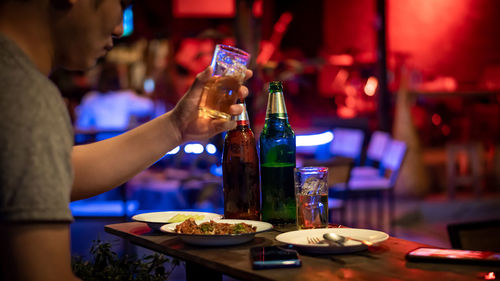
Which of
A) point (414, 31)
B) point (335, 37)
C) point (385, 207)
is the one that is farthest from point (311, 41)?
point (385, 207)

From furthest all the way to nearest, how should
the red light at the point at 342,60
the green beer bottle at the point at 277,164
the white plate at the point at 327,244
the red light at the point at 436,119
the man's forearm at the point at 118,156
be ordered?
1. the red light at the point at 342,60
2. the red light at the point at 436,119
3. the green beer bottle at the point at 277,164
4. the man's forearm at the point at 118,156
5. the white plate at the point at 327,244

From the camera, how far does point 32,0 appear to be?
0.87m

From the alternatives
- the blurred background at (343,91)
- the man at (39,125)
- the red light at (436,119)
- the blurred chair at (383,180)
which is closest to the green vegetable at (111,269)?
the man at (39,125)

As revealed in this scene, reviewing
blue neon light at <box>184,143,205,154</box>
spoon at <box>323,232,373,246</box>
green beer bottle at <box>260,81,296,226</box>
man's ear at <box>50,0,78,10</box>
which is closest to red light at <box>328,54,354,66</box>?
blue neon light at <box>184,143,205,154</box>

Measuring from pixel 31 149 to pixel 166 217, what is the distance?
2.90 ft

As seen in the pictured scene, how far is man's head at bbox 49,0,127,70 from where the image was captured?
903 mm

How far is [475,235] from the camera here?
2109 mm

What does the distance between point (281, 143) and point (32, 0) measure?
2.71 ft

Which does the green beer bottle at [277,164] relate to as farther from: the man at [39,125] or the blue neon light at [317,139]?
the blue neon light at [317,139]

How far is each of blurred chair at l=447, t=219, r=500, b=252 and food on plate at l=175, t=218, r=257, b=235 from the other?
1.02 meters

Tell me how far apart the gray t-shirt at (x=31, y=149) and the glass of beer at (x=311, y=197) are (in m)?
0.73

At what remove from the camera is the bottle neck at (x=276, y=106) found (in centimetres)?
153

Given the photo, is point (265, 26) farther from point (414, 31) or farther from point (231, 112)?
point (231, 112)

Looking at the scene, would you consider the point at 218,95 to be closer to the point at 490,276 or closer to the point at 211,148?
the point at 490,276
